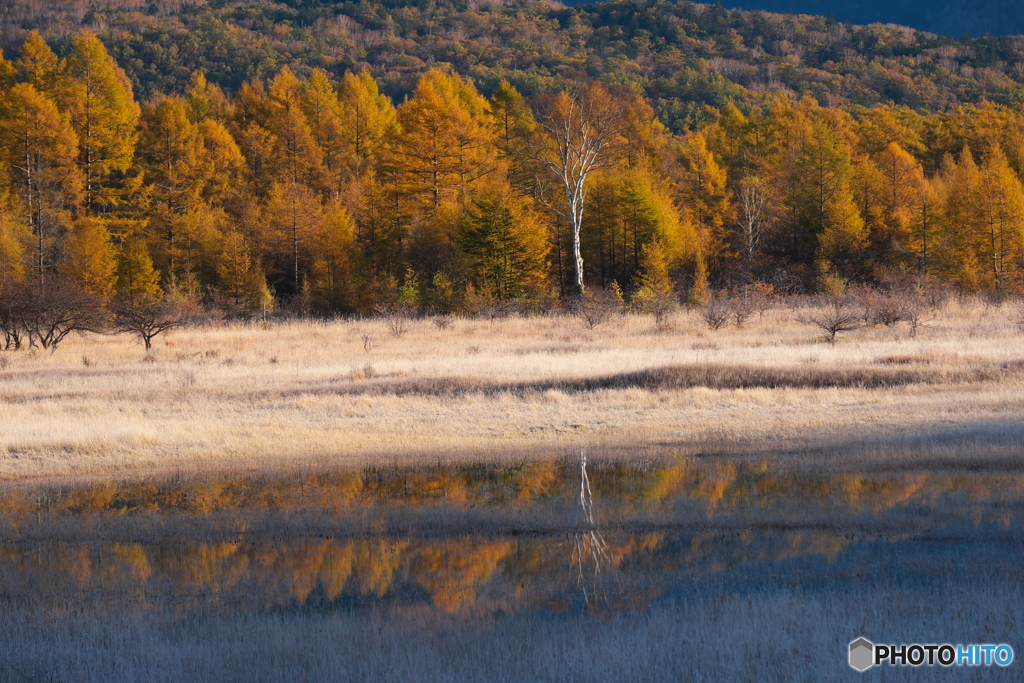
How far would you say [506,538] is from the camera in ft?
32.3

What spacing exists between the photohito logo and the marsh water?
449mm

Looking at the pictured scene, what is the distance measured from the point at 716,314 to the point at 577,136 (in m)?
15.8

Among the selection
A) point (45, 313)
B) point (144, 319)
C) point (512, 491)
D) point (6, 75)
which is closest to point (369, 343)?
point (144, 319)

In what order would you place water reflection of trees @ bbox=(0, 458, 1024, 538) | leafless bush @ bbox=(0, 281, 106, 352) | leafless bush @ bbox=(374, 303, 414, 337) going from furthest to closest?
leafless bush @ bbox=(374, 303, 414, 337)
leafless bush @ bbox=(0, 281, 106, 352)
water reflection of trees @ bbox=(0, 458, 1024, 538)

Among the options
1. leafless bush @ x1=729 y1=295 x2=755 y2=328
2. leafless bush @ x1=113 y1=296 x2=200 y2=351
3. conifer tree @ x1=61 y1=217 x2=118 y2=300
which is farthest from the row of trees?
leafless bush @ x1=729 y1=295 x2=755 y2=328

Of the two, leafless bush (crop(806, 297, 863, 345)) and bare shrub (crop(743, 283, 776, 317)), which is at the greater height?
leafless bush (crop(806, 297, 863, 345))

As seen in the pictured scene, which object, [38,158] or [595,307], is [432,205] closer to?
[595,307]

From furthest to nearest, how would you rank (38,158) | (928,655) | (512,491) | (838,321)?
(38,158)
(838,321)
(512,491)
(928,655)

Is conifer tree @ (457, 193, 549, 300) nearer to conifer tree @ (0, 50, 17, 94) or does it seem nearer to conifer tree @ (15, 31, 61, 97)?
conifer tree @ (15, 31, 61, 97)

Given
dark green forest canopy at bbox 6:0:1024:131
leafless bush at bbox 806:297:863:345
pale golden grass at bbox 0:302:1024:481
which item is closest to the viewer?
pale golden grass at bbox 0:302:1024:481

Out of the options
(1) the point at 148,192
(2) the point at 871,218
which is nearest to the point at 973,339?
(2) the point at 871,218

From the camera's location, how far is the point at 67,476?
13711 millimetres

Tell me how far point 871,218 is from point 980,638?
168 ft

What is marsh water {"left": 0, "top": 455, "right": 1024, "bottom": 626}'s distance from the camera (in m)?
7.94
